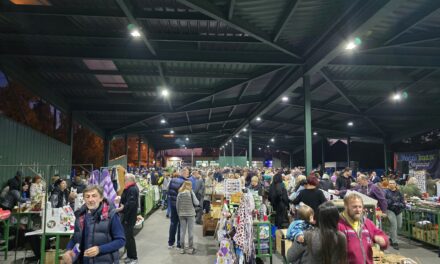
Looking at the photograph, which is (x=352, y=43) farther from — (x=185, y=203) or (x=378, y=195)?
(x=185, y=203)

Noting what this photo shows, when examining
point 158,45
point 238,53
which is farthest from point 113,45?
point 238,53

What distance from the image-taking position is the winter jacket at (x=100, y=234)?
2982mm

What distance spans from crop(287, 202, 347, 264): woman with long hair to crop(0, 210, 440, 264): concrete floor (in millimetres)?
4311

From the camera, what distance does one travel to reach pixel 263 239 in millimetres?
6184

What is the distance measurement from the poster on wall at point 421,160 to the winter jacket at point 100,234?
20388 mm

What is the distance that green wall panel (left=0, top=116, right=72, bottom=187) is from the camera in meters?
10.1

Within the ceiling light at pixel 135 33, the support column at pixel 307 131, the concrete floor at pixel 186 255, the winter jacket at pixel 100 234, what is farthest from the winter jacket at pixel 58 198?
the support column at pixel 307 131

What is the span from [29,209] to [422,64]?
1081 cm

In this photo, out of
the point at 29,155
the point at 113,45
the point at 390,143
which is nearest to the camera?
the point at 113,45

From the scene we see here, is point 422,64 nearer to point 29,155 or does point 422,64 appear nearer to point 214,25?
point 214,25

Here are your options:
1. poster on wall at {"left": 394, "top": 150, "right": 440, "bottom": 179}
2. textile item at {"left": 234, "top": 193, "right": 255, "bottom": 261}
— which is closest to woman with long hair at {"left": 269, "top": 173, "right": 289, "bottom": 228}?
textile item at {"left": 234, "top": 193, "right": 255, "bottom": 261}

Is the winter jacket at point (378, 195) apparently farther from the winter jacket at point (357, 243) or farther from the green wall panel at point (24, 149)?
the green wall panel at point (24, 149)

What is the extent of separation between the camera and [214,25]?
7902 millimetres

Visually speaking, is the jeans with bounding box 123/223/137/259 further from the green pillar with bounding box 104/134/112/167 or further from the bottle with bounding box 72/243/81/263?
the green pillar with bounding box 104/134/112/167
